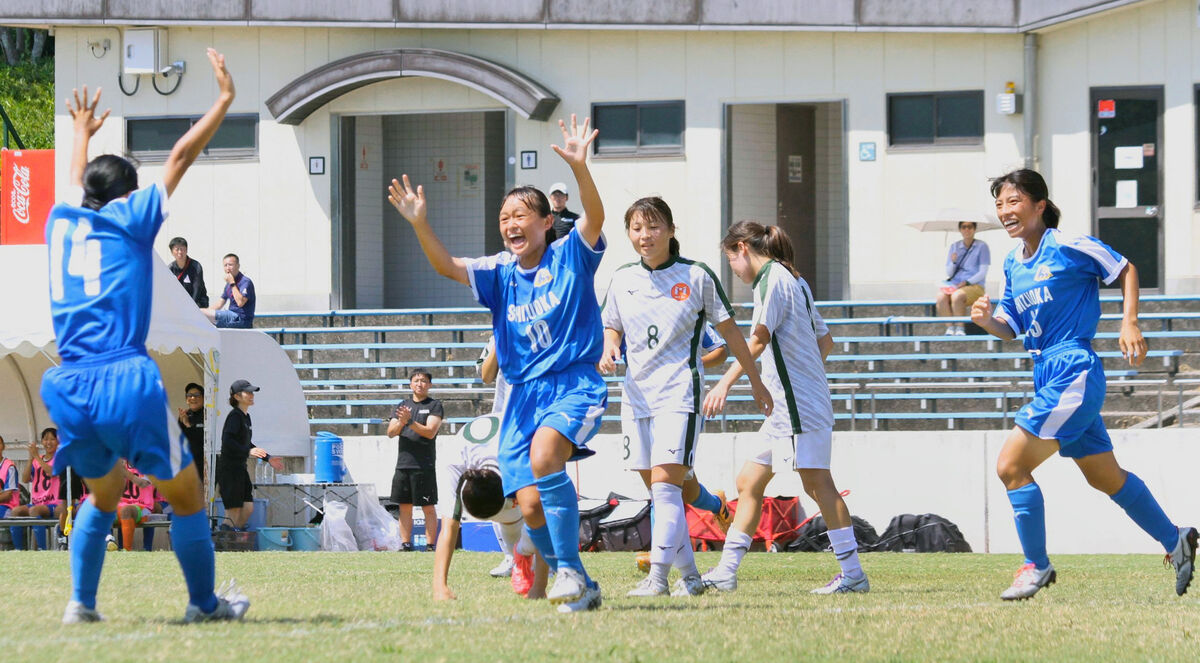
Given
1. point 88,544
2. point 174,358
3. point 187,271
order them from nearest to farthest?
point 88,544 → point 174,358 → point 187,271

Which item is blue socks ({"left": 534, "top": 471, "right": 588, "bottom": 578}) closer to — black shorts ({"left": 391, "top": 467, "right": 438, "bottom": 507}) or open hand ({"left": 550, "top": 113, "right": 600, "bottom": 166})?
open hand ({"left": 550, "top": 113, "right": 600, "bottom": 166})

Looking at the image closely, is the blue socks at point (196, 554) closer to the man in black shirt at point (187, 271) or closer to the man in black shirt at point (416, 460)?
the man in black shirt at point (416, 460)

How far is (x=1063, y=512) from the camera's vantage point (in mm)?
15633

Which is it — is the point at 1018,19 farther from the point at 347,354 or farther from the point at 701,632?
the point at 701,632

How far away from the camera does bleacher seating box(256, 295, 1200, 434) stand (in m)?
16.9

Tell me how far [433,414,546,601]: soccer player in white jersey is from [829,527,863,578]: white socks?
1.69 meters

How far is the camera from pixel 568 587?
6.41 m

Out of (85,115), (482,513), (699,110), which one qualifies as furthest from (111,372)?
(699,110)

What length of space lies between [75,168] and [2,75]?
48947 mm

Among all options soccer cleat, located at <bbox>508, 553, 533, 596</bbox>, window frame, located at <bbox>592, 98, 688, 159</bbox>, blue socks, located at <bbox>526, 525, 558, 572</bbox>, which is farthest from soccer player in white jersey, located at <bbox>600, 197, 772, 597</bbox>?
window frame, located at <bbox>592, 98, 688, 159</bbox>

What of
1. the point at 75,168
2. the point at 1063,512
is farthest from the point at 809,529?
the point at 75,168

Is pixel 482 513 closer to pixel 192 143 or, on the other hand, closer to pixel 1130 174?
pixel 192 143

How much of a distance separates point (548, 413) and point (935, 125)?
16.5 metres

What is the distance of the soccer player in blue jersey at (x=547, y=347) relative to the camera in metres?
6.45
